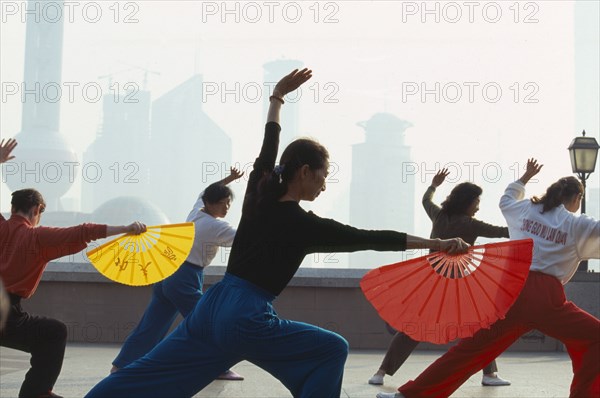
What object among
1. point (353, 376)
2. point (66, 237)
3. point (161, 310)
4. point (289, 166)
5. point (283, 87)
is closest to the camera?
point (289, 166)

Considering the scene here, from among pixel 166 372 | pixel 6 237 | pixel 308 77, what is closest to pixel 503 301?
pixel 308 77

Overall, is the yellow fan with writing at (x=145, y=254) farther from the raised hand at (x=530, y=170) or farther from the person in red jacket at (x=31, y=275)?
the raised hand at (x=530, y=170)

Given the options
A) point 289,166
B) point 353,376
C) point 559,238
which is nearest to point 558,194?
point 559,238

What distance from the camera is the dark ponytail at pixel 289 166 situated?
14.3ft

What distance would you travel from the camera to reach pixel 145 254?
22.7 feet

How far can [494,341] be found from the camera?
626 centimetres

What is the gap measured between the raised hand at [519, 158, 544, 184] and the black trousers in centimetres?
334

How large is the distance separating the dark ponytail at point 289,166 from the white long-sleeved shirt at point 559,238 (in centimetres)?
240

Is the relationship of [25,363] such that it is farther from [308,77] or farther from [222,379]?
[308,77]

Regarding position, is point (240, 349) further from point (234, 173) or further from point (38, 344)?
point (234, 173)

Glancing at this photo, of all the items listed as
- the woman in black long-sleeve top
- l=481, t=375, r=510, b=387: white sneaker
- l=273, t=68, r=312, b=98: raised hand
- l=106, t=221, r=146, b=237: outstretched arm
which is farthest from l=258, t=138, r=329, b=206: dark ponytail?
l=481, t=375, r=510, b=387: white sneaker

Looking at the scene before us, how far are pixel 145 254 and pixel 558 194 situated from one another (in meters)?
2.88

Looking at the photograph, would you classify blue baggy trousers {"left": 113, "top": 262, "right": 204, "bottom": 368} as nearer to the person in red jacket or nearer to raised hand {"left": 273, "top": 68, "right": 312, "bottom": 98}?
the person in red jacket

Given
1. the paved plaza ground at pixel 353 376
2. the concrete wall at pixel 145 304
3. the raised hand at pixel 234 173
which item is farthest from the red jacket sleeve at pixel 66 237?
the concrete wall at pixel 145 304
